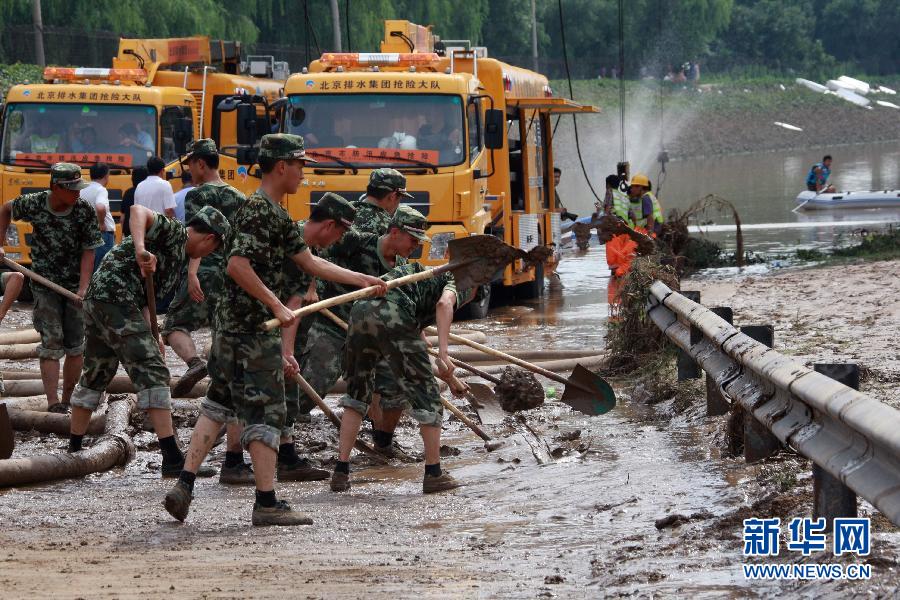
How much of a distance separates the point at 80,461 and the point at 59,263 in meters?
2.10

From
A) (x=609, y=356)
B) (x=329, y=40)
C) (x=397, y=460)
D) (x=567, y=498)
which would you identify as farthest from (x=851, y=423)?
(x=329, y=40)

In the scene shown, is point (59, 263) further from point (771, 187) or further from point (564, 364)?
point (771, 187)

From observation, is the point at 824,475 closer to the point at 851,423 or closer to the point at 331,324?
the point at 851,423

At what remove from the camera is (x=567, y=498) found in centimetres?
720

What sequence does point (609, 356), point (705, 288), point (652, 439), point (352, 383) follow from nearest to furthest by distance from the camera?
point (352, 383), point (652, 439), point (609, 356), point (705, 288)

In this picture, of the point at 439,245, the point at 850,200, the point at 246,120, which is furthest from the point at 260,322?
the point at 850,200

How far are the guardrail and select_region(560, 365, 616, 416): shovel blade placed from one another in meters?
1.08

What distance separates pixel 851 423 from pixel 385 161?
434 inches

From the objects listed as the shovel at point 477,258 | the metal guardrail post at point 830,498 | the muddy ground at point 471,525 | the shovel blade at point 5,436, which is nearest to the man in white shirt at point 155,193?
the muddy ground at point 471,525

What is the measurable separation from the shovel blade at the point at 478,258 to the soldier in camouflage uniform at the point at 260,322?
1.18m

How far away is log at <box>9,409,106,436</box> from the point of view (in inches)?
361

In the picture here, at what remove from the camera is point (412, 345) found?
25.6 feet

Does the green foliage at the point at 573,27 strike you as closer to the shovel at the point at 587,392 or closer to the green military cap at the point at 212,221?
the shovel at the point at 587,392

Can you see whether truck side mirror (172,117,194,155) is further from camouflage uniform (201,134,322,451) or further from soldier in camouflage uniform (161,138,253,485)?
camouflage uniform (201,134,322,451)
